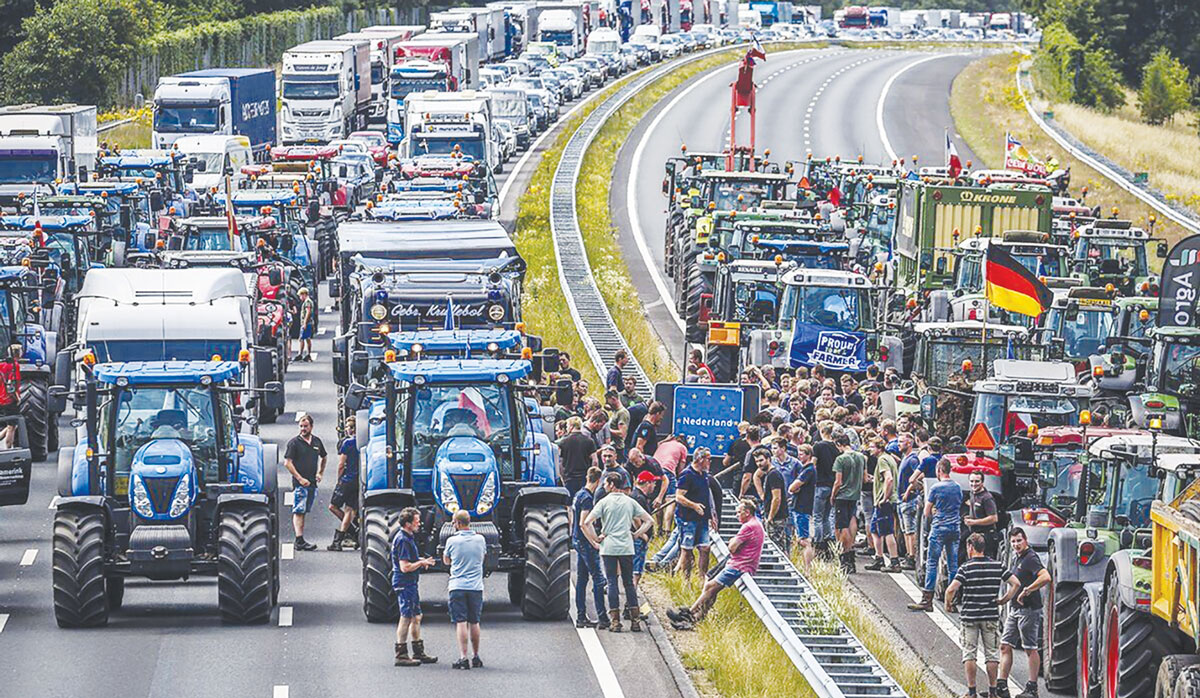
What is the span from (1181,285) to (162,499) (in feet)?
53.2

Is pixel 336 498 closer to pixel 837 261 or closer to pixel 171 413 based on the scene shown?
pixel 171 413

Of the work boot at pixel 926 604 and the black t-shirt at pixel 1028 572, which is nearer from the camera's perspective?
the black t-shirt at pixel 1028 572

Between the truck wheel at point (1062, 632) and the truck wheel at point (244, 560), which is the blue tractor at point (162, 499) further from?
the truck wheel at point (1062, 632)

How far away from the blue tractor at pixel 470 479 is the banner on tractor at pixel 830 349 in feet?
34.9

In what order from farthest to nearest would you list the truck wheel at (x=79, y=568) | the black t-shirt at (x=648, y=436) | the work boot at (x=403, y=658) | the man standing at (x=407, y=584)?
1. the black t-shirt at (x=648, y=436)
2. the truck wheel at (x=79, y=568)
3. the work boot at (x=403, y=658)
4. the man standing at (x=407, y=584)

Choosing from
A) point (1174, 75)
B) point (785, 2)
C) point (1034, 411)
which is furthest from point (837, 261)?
point (785, 2)

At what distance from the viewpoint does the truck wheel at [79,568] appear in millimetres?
21547

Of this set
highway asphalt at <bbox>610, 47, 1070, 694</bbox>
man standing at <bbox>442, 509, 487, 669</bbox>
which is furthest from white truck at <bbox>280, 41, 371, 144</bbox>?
man standing at <bbox>442, 509, 487, 669</bbox>

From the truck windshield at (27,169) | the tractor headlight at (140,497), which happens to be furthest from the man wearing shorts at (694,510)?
the truck windshield at (27,169)

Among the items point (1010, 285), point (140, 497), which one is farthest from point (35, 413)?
point (1010, 285)

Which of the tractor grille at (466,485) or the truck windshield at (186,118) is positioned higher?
the truck windshield at (186,118)

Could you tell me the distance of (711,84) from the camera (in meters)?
102

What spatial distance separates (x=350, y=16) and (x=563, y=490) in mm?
112092

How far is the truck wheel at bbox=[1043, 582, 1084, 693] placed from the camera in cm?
1984
